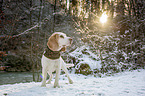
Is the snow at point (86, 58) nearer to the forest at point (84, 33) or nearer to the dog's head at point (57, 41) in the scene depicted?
the forest at point (84, 33)

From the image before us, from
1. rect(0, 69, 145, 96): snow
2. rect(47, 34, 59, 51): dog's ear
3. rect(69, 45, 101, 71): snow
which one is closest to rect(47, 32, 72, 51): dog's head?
rect(47, 34, 59, 51): dog's ear

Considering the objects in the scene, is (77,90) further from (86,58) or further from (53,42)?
(86,58)

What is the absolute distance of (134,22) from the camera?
1048 centimetres

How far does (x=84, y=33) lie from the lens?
9.97 m

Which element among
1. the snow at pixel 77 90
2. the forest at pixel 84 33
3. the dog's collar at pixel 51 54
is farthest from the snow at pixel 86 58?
the dog's collar at pixel 51 54

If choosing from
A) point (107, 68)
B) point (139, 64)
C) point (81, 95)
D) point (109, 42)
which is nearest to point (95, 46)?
point (109, 42)

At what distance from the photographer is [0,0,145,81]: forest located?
827cm

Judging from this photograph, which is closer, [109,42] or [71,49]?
[109,42]

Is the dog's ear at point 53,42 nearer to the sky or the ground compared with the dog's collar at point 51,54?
nearer to the sky

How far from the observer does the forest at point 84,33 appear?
326 inches

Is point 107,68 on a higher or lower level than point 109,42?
lower

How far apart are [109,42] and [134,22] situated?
11.2 feet

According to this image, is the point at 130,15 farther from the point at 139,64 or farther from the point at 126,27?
the point at 139,64

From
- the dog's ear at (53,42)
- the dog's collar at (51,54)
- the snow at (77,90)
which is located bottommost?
the snow at (77,90)
